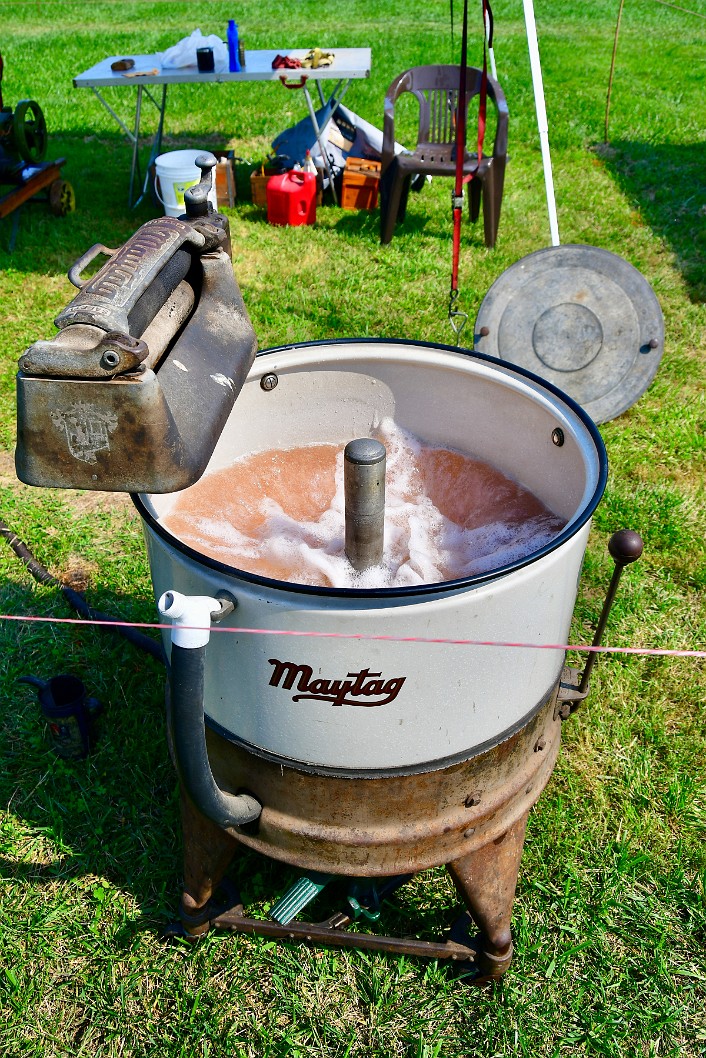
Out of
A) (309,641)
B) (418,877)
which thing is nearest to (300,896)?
(418,877)

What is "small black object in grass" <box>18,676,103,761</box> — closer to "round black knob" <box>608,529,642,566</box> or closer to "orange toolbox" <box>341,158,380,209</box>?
"round black knob" <box>608,529,642,566</box>

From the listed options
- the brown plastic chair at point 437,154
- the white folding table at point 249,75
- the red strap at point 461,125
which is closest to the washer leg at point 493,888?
the red strap at point 461,125

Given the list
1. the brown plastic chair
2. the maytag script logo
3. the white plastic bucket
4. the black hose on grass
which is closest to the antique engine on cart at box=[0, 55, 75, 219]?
the white plastic bucket

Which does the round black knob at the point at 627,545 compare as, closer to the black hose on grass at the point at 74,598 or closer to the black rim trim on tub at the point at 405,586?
the black rim trim on tub at the point at 405,586

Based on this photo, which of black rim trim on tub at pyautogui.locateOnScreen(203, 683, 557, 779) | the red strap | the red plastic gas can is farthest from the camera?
the red plastic gas can

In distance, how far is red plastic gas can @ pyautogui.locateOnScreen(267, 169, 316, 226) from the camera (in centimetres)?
670

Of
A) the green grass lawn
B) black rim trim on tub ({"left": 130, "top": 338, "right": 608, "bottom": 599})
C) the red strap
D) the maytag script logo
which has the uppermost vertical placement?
the red strap

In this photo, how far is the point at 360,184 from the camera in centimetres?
698

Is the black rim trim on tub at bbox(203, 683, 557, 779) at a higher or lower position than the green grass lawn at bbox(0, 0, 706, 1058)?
higher

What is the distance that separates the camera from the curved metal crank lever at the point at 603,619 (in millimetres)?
2256

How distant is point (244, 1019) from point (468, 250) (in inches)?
216

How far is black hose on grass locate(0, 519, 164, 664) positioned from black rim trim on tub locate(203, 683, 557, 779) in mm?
1125

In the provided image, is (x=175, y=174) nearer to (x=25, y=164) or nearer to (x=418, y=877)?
(x=25, y=164)

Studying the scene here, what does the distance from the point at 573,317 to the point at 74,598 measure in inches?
102
